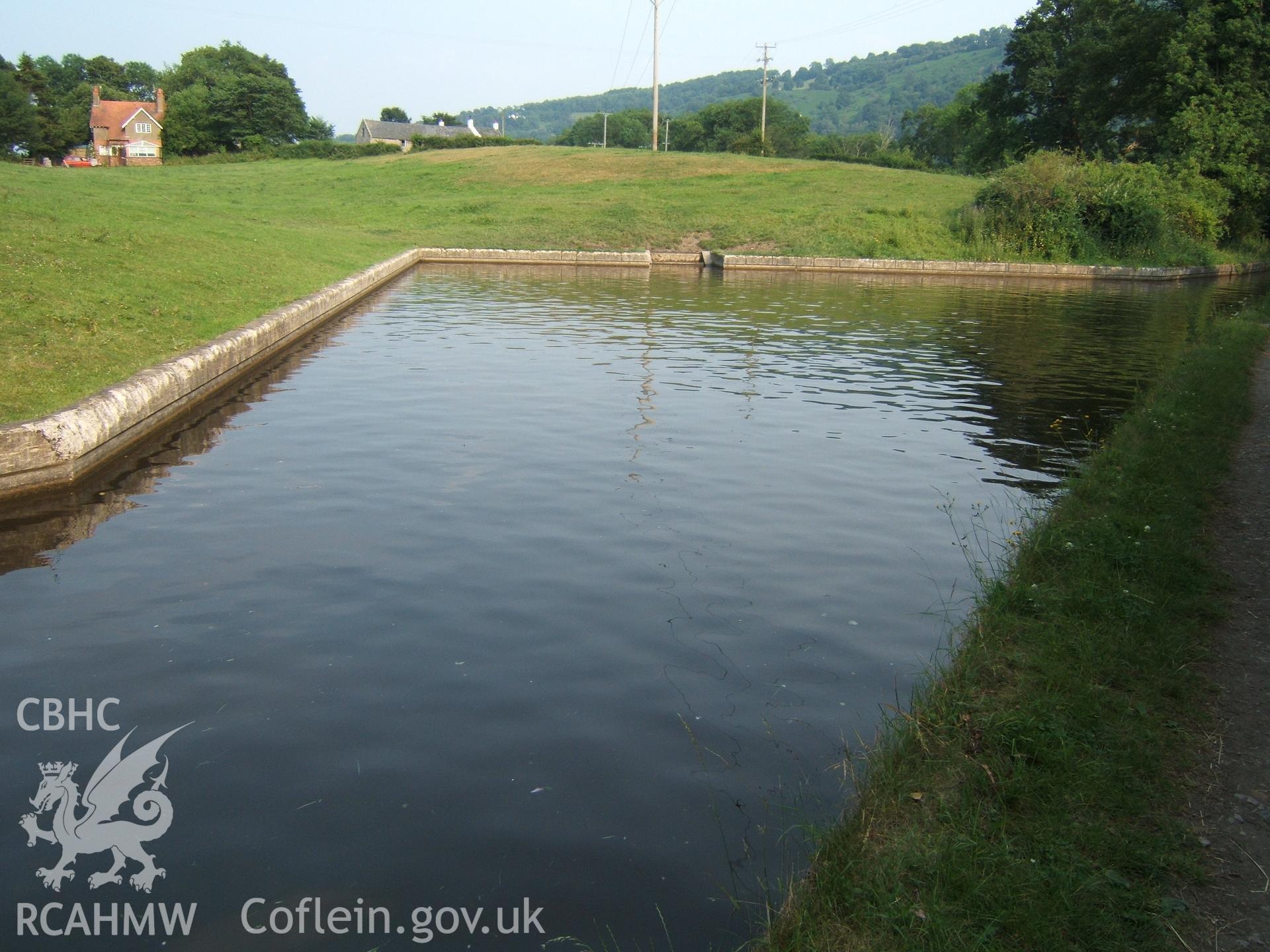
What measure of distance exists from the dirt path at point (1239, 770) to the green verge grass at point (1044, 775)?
0.09 meters

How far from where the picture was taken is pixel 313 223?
3712 centimetres

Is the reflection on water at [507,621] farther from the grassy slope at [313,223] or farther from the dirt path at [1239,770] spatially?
the grassy slope at [313,223]

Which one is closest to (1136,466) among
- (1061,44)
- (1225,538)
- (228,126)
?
(1225,538)

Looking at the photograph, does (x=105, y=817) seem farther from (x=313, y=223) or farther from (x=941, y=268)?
(x=313, y=223)

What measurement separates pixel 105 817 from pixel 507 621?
7.17 feet

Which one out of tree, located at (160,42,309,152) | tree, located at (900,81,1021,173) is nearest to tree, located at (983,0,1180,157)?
tree, located at (900,81,1021,173)

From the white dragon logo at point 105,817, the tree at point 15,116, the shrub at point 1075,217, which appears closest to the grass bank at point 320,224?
the shrub at point 1075,217

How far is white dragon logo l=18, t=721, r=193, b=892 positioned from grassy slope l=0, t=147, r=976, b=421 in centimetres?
478

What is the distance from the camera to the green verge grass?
303cm

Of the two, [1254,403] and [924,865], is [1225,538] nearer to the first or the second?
[924,865]

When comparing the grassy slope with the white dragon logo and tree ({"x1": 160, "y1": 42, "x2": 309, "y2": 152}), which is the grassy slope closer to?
the white dragon logo

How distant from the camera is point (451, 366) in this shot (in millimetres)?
13391

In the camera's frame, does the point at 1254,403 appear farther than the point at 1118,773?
Yes

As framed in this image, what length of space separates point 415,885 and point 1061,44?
6969 cm
